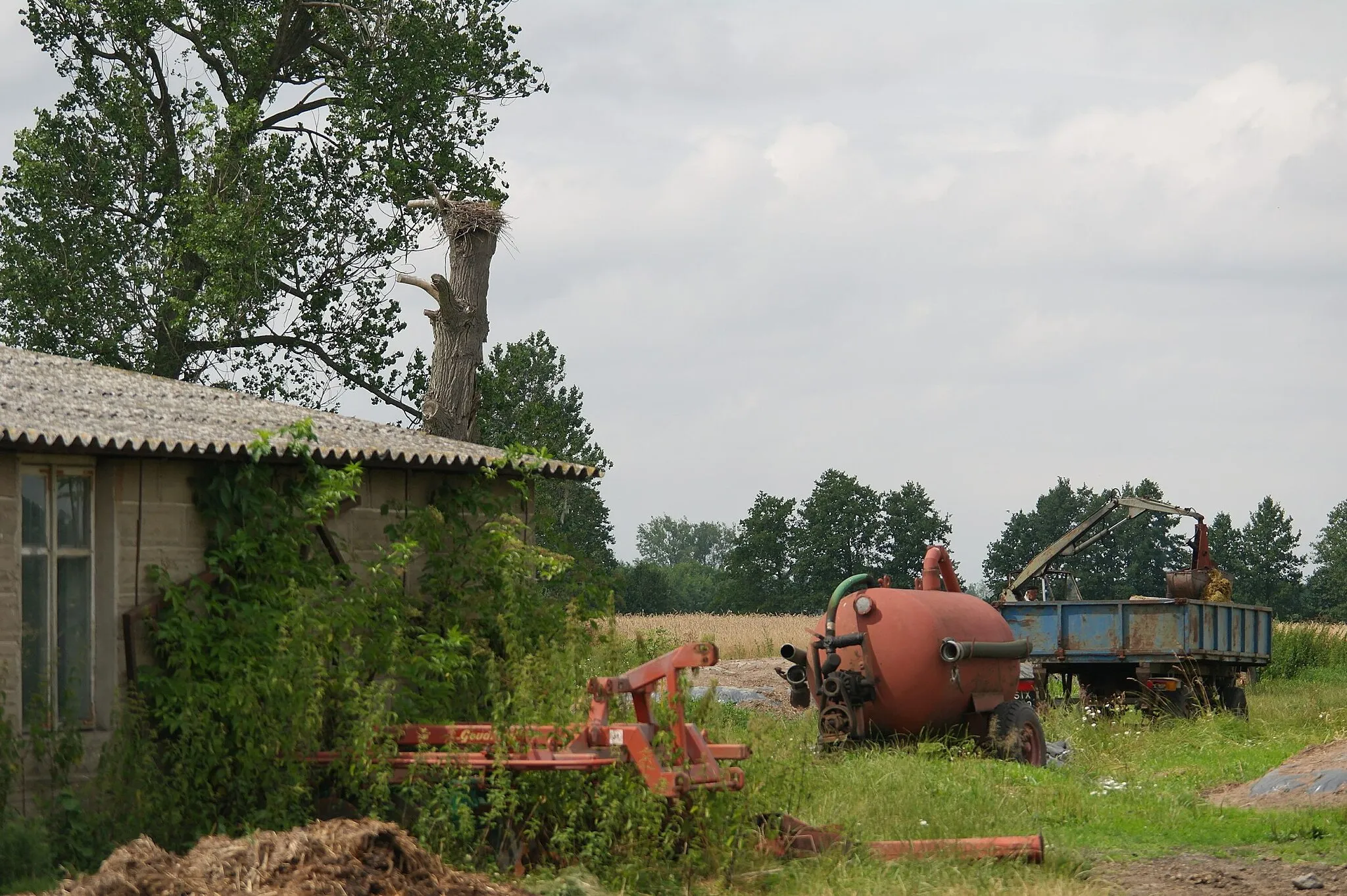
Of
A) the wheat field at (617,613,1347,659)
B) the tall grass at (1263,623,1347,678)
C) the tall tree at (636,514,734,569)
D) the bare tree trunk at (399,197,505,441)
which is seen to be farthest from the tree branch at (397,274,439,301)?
the tall tree at (636,514,734,569)

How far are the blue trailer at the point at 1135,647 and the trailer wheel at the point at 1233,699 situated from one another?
138 millimetres

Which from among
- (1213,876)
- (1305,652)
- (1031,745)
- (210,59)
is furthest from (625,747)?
(1305,652)

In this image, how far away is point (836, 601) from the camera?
14656 mm

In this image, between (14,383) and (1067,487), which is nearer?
(14,383)

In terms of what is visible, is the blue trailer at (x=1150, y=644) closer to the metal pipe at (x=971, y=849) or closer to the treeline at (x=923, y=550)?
the metal pipe at (x=971, y=849)

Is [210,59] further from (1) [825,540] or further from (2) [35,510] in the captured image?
(1) [825,540]

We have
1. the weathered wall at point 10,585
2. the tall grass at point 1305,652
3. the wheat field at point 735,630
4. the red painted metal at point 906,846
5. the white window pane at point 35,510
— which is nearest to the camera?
the weathered wall at point 10,585

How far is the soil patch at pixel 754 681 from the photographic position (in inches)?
857

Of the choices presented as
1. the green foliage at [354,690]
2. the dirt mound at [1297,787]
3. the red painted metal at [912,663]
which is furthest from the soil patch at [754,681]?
the green foliage at [354,690]

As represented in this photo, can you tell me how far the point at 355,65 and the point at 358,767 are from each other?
18.5 metres

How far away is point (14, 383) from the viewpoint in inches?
436

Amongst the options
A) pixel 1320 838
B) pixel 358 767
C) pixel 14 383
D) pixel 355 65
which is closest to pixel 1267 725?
pixel 1320 838

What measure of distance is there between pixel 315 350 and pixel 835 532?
48.0 meters

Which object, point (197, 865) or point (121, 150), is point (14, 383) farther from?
point (121, 150)
